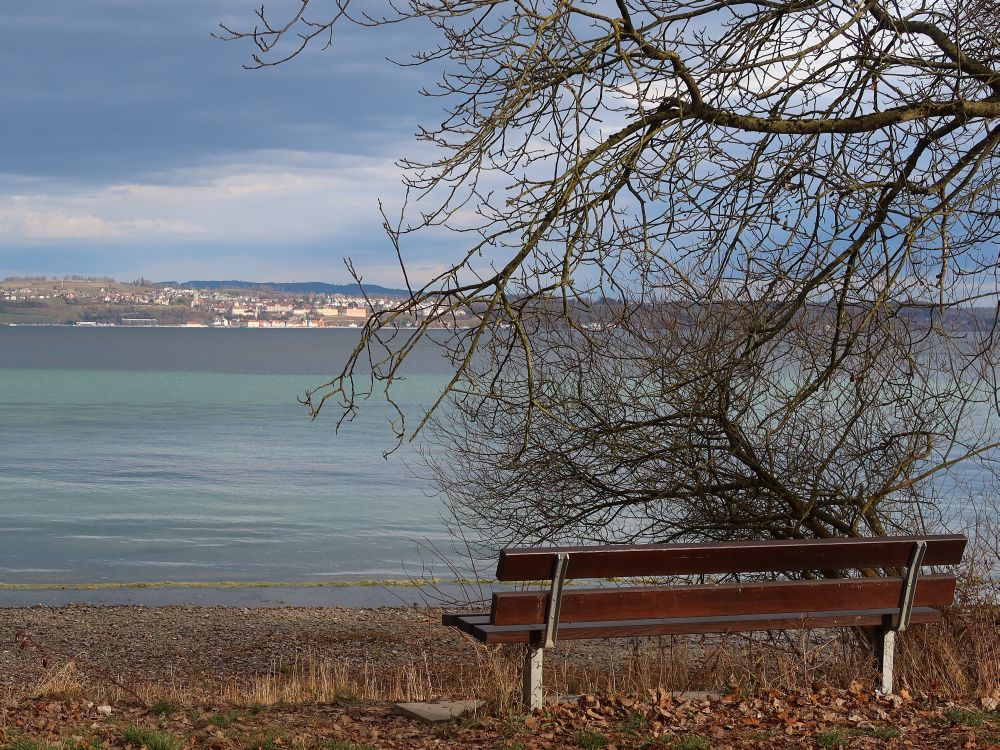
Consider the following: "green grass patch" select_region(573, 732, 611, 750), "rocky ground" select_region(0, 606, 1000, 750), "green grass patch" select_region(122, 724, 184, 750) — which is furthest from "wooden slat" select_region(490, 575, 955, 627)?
"green grass patch" select_region(122, 724, 184, 750)

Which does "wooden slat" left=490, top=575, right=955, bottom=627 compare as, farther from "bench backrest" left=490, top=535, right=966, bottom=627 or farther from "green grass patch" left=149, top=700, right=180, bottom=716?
"green grass patch" left=149, top=700, right=180, bottom=716

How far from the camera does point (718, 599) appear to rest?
231 inches

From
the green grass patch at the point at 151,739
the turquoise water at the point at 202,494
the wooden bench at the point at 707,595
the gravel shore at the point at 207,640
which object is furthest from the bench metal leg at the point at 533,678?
the turquoise water at the point at 202,494

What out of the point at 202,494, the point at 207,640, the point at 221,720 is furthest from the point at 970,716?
the point at 202,494

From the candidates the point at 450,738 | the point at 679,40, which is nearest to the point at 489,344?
the point at 679,40

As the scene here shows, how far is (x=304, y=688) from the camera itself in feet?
24.1

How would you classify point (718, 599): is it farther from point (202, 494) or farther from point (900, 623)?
point (202, 494)

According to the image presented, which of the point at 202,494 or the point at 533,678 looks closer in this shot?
the point at 533,678

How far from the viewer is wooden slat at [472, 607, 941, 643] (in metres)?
5.51

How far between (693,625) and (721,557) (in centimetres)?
40

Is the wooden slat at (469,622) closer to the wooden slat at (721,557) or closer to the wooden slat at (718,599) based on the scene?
the wooden slat at (718,599)

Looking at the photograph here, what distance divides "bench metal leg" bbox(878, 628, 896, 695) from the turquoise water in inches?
570

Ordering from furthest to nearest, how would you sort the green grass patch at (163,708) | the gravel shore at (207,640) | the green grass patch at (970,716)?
the gravel shore at (207,640)
the green grass patch at (163,708)
the green grass patch at (970,716)

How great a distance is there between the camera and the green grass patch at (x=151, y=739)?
4.94 metres
